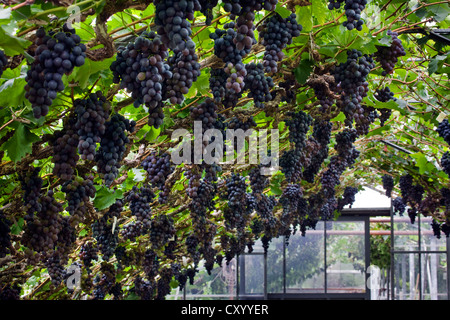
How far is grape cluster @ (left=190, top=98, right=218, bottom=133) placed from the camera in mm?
2750

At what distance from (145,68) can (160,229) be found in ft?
11.9

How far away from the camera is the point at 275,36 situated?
7.13 ft

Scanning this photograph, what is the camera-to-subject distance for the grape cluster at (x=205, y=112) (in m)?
2.75

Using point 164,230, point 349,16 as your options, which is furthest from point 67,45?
point 164,230

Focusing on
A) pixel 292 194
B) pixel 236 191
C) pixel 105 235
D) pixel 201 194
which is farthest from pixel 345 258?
pixel 105 235

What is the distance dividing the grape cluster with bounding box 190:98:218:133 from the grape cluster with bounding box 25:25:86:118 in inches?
50.7

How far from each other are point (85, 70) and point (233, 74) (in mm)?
627

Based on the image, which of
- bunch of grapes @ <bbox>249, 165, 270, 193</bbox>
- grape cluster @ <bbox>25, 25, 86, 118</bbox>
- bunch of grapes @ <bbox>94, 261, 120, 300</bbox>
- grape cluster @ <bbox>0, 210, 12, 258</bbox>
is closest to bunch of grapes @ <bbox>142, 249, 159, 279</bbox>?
bunch of grapes @ <bbox>94, 261, 120, 300</bbox>

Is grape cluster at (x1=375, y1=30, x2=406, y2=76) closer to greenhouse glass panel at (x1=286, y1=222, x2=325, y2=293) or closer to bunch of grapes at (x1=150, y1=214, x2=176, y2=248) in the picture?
bunch of grapes at (x1=150, y1=214, x2=176, y2=248)

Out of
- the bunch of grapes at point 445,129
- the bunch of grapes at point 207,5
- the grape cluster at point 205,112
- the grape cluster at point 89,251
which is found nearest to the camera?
the bunch of grapes at point 207,5

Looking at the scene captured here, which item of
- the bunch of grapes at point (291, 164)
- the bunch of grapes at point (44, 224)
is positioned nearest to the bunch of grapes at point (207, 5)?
the bunch of grapes at point (44, 224)

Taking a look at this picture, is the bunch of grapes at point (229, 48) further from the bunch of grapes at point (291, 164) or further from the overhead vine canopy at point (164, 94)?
the bunch of grapes at point (291, 164)

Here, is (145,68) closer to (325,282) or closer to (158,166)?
(158,166)

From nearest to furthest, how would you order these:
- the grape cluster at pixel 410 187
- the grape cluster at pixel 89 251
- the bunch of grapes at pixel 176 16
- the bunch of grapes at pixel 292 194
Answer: the bunch of grapes at pixel 176 16 < the grape cluster at pixel 89 251 < the bunch of grapes at pixel 292 194 < the grape cluster at pixel 410 187
